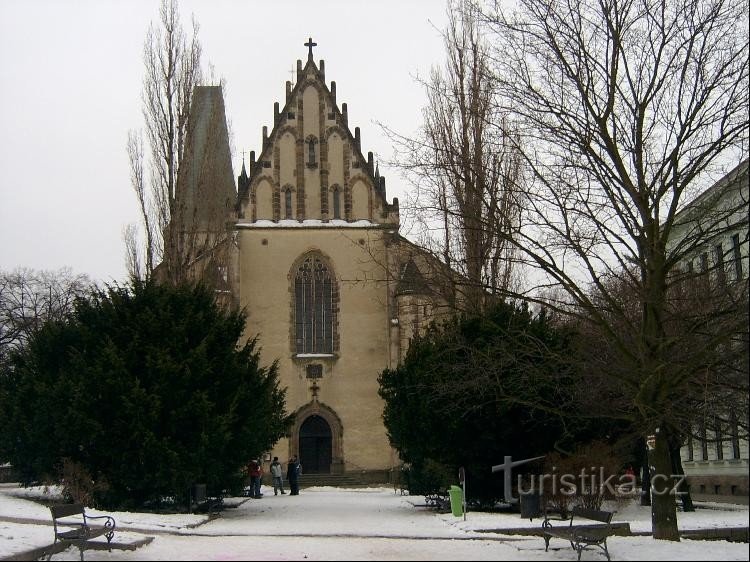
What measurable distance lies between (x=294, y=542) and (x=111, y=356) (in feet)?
25.8

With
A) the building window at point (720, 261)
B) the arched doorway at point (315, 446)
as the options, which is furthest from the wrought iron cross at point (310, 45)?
the building window at point (720, 261)

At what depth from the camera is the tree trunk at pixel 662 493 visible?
14547 millimetres

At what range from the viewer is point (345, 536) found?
54.5ft

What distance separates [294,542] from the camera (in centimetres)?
1536

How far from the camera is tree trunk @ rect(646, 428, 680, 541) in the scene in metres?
14.5

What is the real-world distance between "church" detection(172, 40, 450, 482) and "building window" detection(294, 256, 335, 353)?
43 mm

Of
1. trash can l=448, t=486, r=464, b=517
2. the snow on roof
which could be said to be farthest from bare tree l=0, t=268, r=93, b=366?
trash can l=448, t=486, r=464, b=517

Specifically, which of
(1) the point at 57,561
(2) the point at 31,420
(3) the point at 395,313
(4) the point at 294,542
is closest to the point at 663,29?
(4) the point at 294,542

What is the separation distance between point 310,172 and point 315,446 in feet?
38.4

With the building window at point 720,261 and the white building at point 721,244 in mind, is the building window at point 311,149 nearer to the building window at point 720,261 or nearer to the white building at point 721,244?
the white building at point 721,244

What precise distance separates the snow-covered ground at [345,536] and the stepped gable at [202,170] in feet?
40.5

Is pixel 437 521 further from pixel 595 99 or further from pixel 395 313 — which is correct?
pixel 395 313

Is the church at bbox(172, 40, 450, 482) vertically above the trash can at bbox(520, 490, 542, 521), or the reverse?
the church at bbox(172, 40, 450, 482)

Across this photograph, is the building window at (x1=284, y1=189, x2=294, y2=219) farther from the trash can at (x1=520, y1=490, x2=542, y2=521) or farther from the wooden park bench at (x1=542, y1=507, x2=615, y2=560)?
the wooden park bench at (x1=542, y1=507, x2=615, y2=560)
